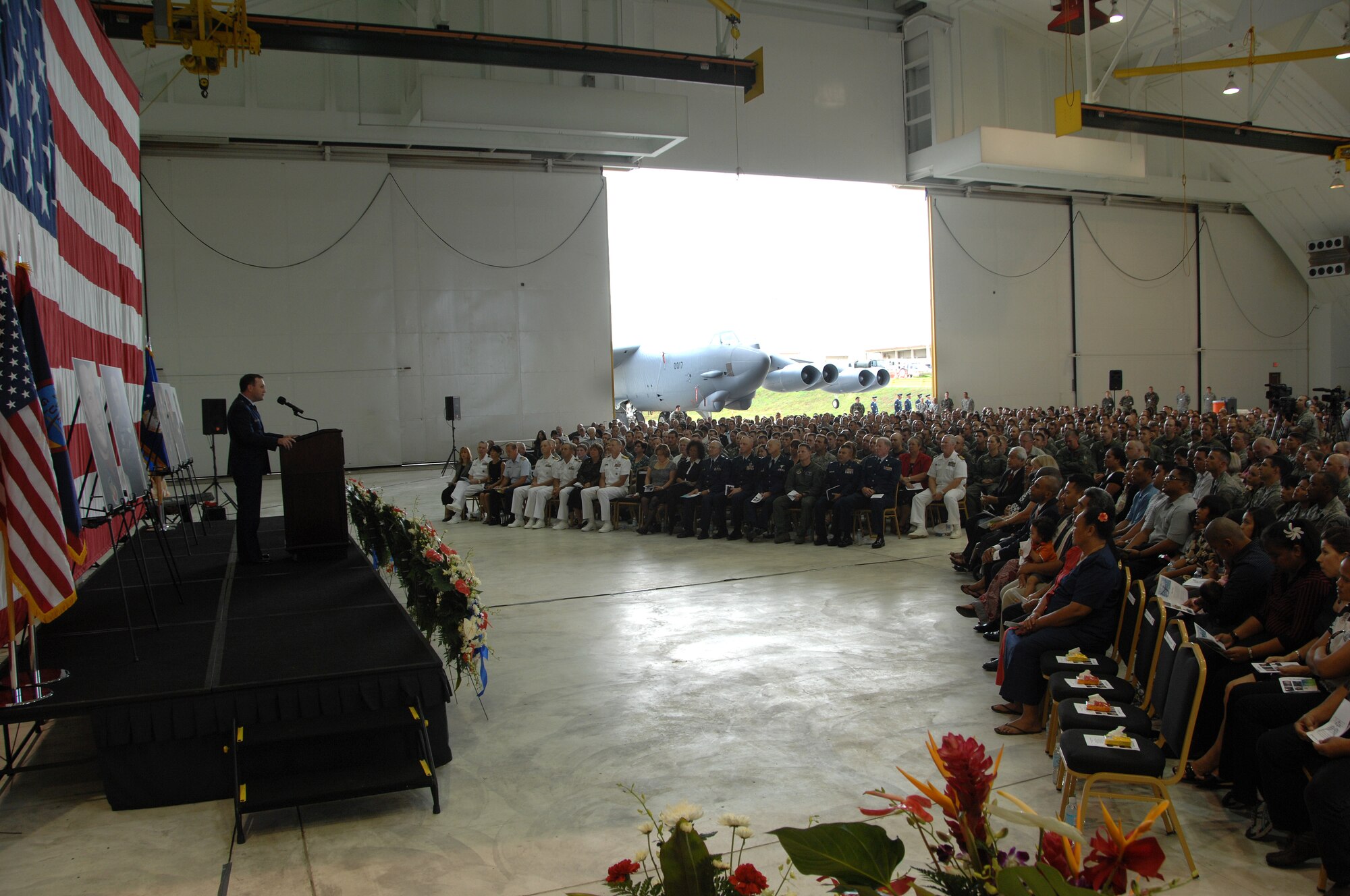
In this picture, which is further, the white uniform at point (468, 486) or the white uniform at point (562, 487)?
the white uniform at point (468, 486)

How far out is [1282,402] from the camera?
609 inches

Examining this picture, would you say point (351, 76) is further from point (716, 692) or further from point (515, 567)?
point (716, 692)

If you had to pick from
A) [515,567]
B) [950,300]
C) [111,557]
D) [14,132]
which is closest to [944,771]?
[14,132]

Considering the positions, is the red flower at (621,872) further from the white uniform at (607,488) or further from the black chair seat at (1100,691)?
the white uniform at (607,488)

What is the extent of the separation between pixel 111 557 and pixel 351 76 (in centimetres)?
1415

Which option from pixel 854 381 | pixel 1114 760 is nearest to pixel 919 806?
pixel 1114 760

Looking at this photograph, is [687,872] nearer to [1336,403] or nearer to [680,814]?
[680,814]

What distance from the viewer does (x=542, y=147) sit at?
18.5m

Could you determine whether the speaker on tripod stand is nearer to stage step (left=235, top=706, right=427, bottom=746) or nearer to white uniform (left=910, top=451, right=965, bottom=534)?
stage step (left=235, top=706, right=427, bottom=746)

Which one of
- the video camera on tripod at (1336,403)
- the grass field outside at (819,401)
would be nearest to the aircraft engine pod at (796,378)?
the grass field outside at (819,401)

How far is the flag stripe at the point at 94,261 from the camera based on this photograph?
277 inches

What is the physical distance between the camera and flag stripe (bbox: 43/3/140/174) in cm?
682

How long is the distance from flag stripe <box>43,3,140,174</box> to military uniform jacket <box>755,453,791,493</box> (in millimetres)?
7350

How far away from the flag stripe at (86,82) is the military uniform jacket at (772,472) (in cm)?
735
